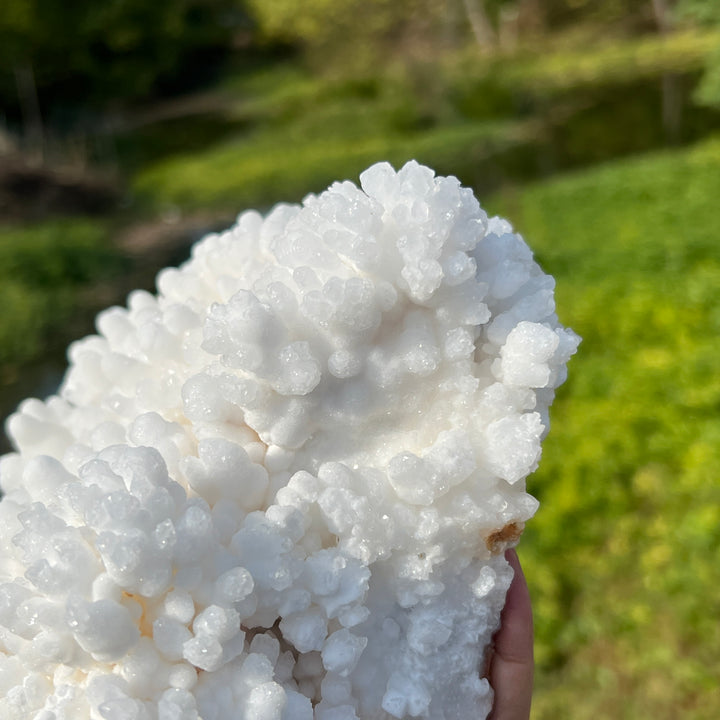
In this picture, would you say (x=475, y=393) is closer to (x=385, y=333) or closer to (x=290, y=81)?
(x=385, y=333)

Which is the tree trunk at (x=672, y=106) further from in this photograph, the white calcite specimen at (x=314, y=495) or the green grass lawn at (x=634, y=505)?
the white calcite specimen at (x=314, y=495)

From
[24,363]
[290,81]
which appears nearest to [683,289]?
[24,363]

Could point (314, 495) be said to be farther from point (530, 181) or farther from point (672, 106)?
point (672, 106)

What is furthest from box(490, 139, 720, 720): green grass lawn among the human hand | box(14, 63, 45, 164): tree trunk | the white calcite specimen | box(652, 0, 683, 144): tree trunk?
box(14, 63, 45, 164): tree trunk

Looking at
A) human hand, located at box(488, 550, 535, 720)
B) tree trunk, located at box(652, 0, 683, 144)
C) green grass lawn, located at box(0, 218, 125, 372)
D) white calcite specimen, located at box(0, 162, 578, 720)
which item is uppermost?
white calcite specimen, located at box(0, 162, 578, 720)

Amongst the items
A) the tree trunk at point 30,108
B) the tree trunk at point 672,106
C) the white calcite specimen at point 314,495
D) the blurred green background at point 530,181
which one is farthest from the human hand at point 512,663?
the tree trunk at point 30,108

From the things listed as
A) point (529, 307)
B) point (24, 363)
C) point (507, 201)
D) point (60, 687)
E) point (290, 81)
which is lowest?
point (290, 81)

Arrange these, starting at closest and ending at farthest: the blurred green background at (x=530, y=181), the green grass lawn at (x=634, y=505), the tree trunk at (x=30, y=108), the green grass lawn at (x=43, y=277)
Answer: the green grass lawn at (x=634, y=505)
the blurred green background at (x=530, y=181)
the green grass lawn at (x=43, y=277)
the tree trunk at (x=30, y=108)

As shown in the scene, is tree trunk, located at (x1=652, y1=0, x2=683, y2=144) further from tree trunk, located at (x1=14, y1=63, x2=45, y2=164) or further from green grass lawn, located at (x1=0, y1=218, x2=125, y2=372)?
tree trunk, located at (x1=14, y1=63, x2=45, y2=164)
